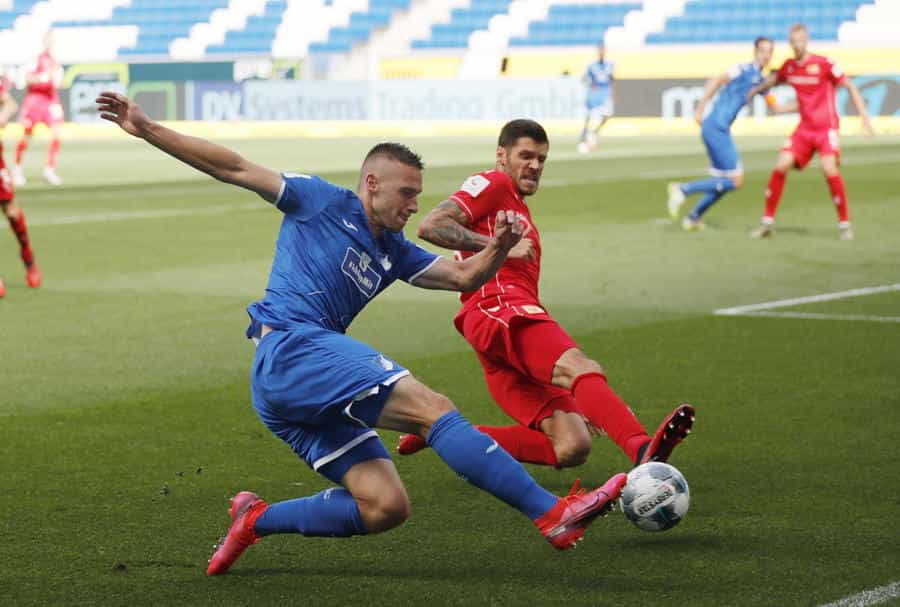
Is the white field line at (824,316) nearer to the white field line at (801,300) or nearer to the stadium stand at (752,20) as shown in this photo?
the white field line at (801,300)

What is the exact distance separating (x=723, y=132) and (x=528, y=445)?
12149 millimetres

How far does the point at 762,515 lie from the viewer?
20.1 ft

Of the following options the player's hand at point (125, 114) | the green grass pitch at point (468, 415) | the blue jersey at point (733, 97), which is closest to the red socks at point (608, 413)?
the green grass pitch at point (468, 415)

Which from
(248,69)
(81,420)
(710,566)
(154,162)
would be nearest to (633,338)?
(81,420)

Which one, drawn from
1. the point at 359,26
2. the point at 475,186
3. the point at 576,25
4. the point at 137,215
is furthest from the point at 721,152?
the point at 359,26

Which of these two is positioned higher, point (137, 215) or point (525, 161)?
point (525, 161)

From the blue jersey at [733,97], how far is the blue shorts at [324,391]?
13.7m

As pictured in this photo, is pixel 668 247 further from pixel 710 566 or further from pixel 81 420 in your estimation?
pixel 710 566

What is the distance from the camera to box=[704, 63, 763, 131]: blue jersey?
1827cm

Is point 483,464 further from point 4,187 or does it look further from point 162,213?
point 162,213

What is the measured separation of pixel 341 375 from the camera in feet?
16.8

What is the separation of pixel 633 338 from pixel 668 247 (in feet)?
19.6

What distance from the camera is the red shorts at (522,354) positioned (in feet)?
21.8

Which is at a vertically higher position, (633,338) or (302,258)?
(302,258)
